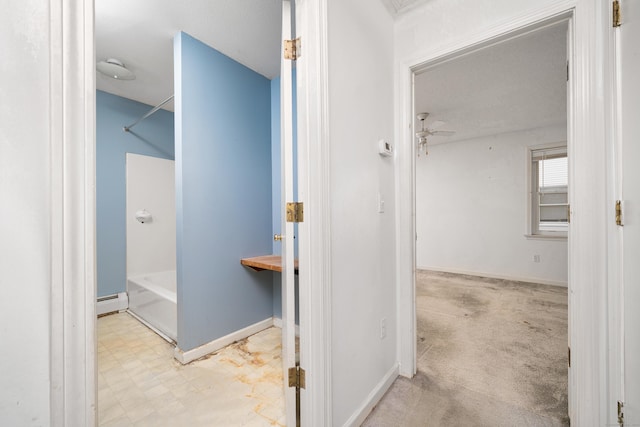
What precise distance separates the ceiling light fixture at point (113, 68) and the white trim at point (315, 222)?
215 cm

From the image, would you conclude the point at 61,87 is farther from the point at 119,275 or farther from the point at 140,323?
the point at 119,275

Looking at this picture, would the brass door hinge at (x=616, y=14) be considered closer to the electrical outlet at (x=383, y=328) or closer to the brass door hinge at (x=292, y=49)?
the brass door hinge at (x=292, y=49)

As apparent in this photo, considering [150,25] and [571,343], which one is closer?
[571,343]

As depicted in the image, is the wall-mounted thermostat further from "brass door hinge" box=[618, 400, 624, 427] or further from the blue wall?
the blue wall

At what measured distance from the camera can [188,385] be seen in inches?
67.6

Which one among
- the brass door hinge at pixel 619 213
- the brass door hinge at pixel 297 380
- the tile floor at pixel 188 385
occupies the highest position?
the brass door hinge at pixel 619 213

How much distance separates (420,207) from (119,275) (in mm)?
5251

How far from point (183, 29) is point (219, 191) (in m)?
1.28

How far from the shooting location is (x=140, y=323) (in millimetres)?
2727

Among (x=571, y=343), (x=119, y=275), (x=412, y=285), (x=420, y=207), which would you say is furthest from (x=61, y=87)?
(x=420, y=207)

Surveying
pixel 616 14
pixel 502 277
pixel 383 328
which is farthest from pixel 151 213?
pixel 502 277

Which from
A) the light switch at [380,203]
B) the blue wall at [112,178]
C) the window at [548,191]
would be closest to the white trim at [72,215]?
the light switch at [380,203]

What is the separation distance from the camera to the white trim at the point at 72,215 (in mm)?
543

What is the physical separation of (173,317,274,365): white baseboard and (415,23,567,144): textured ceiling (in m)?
2.64
